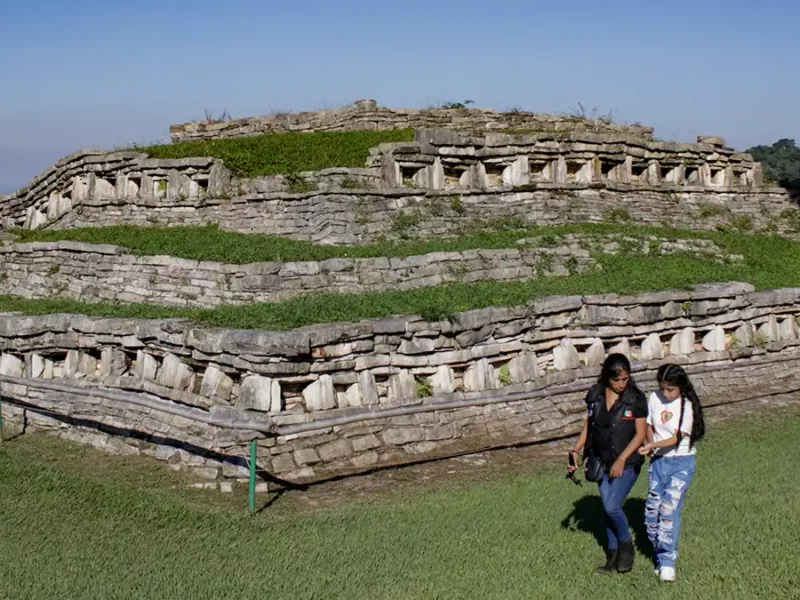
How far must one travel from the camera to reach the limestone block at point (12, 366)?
36.3 feet

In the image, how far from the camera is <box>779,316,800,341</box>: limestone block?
1300 cm

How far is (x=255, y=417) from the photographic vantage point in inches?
330

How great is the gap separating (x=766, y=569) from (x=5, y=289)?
1427cm

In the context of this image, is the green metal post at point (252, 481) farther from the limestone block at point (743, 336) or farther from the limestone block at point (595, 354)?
the limestone block at point (743, 336)

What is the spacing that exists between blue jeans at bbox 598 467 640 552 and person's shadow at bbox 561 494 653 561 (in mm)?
527

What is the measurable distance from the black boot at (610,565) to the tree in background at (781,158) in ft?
117

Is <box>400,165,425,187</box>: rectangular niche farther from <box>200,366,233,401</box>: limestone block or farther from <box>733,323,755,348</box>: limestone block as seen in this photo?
<box>200,366,233,401</box>: limestone block

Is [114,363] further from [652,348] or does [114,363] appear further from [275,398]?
[652,348]

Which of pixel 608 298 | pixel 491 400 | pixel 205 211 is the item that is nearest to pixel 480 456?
pixel 491 400

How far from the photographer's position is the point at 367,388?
9102mm

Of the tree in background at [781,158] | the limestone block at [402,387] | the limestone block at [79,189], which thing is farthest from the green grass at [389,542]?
the tree in background at [781,158]

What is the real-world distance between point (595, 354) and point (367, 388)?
363 centimetres

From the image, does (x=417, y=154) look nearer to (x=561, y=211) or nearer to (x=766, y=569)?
(x=561, y=211)

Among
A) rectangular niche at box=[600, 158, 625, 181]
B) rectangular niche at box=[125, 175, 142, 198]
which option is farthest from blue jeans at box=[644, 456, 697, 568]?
rectangular niche at box=[125, 175, 142, 198]
